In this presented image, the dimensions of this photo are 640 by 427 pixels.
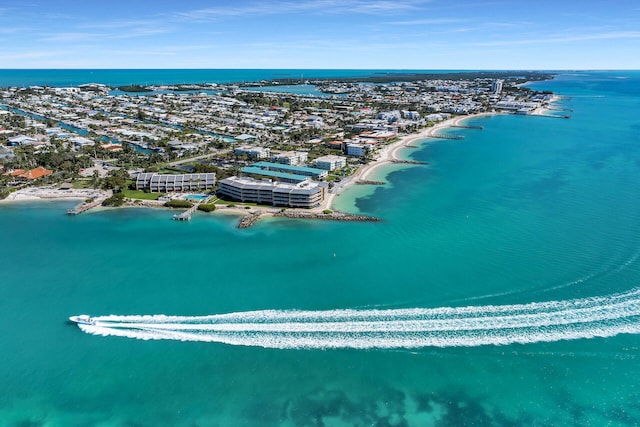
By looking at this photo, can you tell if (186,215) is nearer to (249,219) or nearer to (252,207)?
(249,219)

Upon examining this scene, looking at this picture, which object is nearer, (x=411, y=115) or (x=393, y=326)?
(x=393, y=326)

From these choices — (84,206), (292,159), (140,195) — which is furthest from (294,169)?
(84,206)

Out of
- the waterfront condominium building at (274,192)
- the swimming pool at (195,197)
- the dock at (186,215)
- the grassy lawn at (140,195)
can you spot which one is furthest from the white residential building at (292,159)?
the dock at (186,215)

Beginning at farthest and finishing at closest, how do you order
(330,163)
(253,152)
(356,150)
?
(356,150)
(253,152)
(330,163)

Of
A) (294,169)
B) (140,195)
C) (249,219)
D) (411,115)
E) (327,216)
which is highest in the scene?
(411,115)

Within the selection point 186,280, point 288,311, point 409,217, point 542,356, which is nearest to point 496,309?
point 542,356

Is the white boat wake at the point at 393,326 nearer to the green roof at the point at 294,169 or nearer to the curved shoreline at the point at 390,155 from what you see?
the curved shoreline at the point at 390,155

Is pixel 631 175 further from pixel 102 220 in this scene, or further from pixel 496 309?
pixel 102 220
